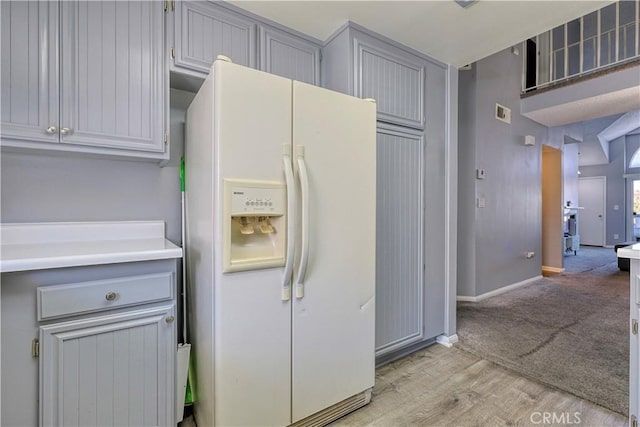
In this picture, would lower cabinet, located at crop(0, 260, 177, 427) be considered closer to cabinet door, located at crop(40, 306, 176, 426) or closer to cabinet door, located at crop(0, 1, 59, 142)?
cabinet door, located at crop(40, 306, 176, 426)

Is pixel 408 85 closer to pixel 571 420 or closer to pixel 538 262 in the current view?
pixel 571 420

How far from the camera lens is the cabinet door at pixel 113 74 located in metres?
1.41

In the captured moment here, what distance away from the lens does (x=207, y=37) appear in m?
1.71

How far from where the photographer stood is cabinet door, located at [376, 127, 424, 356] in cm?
212

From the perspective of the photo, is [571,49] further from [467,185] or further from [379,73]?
[379,73]

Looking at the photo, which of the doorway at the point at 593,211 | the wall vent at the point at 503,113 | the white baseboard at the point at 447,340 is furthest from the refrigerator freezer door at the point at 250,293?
the doorway at the point at 593,211

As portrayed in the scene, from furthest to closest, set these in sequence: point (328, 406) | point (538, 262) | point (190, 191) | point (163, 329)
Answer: point (538, 262)
point (190, 191)
point (328, 406)
point (163, 329)

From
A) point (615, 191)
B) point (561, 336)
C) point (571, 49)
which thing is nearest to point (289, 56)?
point (561, 336)

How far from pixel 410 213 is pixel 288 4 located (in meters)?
1.57

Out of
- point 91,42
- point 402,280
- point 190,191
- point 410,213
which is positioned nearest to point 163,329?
point 190,191

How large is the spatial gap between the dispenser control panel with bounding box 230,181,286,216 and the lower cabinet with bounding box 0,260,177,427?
17.7 inches

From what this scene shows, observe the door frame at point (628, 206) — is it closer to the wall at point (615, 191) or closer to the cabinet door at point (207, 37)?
the wall at point (615, 191)

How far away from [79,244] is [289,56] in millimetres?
1626

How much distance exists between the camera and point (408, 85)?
226 cm
